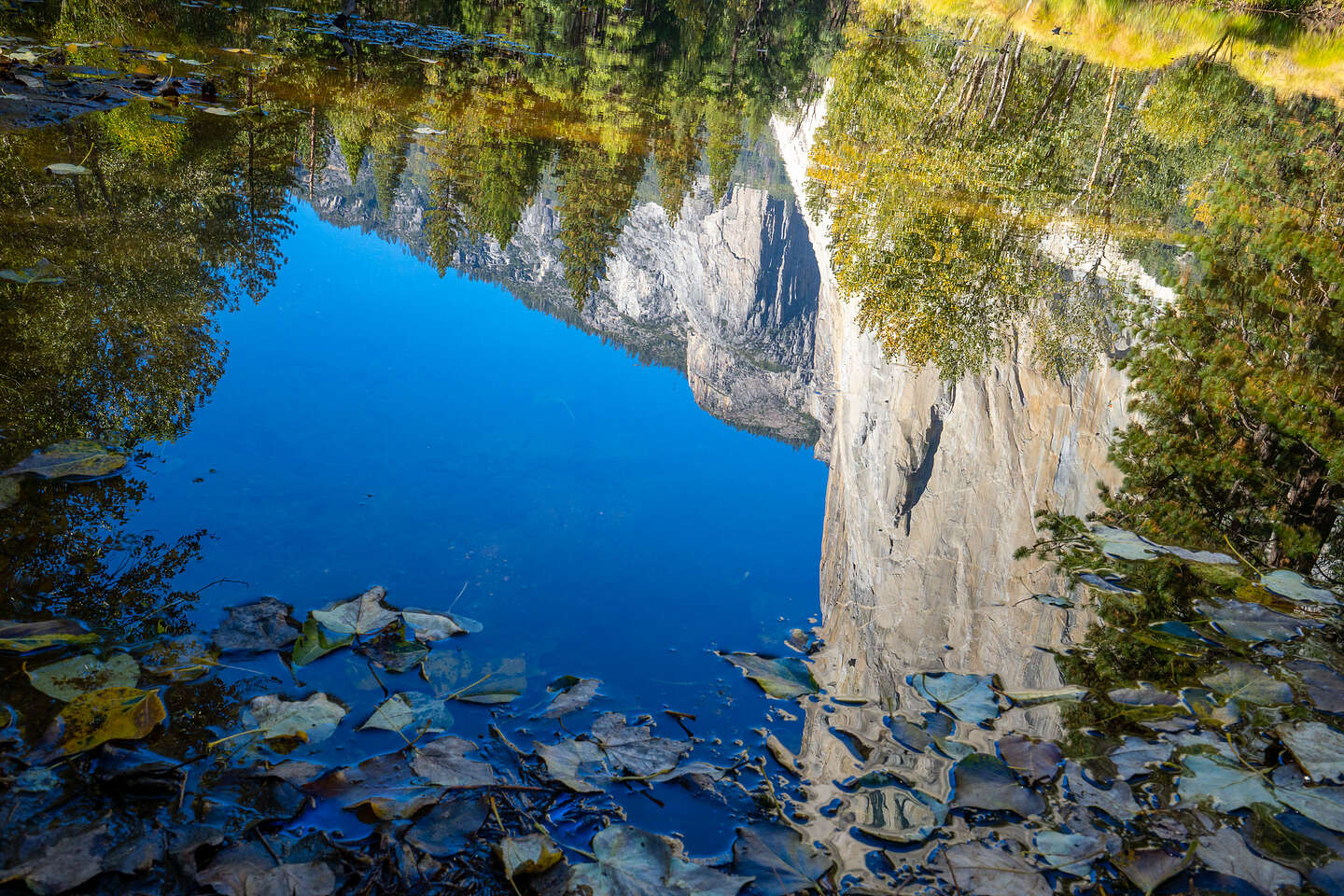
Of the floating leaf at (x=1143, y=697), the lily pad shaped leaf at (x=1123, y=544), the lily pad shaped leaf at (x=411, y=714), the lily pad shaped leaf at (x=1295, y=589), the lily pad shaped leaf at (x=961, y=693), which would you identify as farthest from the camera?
the lily pad shaped leaf at (x=1123, y=544)

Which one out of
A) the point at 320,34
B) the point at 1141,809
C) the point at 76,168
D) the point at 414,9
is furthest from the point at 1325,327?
the point at 414,9

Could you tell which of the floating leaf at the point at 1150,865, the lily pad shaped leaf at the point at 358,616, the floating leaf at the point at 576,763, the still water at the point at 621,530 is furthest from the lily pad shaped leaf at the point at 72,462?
the floating leaf at the point at 1150,865

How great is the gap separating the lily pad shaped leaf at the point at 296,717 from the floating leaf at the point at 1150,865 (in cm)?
260

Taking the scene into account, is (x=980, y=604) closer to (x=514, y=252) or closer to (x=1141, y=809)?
(x=1141, y=809)

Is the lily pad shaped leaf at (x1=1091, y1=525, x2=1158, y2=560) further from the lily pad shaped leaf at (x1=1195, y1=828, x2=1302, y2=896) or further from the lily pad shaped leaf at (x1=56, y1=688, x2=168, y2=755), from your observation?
the lily pad shaped leaf at (x1=56, y1=688, x2=168, y2=755)

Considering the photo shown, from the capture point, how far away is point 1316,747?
2992 millimetres

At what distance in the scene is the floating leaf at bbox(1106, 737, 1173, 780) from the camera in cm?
295

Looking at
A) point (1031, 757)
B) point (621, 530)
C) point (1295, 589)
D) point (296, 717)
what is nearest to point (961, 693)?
point (1031, 757)

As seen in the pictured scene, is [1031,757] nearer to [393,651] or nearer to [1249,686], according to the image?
[1249,686]

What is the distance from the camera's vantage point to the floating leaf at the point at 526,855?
7.34 feet

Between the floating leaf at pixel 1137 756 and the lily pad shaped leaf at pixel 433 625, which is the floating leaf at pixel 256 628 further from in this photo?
the floating leaf at pixel 1137 756

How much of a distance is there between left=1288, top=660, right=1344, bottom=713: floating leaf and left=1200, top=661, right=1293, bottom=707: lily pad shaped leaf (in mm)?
97

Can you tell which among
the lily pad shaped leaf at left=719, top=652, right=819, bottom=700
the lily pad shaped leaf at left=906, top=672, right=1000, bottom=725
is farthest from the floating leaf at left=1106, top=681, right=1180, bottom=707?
the lily pad shaped leaf at left=719, top=652, right=819, bottom=700

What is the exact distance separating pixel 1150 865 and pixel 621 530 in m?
2.64
